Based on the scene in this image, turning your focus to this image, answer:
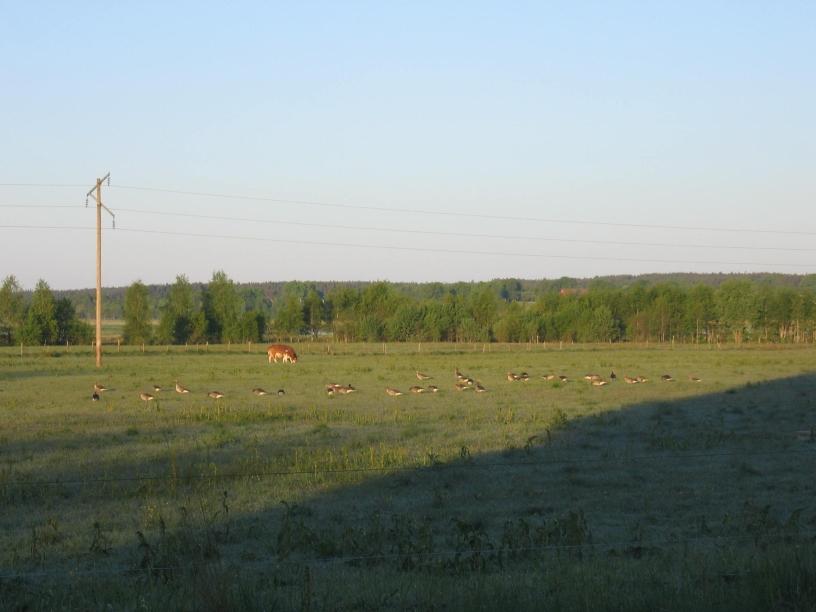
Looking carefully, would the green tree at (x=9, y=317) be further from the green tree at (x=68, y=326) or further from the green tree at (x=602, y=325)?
the green tree at (x=602, y=325)

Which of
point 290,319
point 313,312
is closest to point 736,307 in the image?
point 313,312

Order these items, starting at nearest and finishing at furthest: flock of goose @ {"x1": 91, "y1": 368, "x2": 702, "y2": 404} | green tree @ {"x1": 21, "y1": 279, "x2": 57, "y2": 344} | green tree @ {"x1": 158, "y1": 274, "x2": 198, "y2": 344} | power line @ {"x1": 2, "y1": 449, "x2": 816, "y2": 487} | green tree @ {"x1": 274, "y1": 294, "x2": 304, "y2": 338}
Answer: power line @ {"x1": 2, "y1": 449, "x2": 816, "y2": 487} → flock of goose @ {"x1": 91, "y1": 368, "x2": 702, "y2": 404} → green tree @ {"x1": 21, "y1": 279, "x2": 57, "y2": 344} → green tree @ {"x1": 158, "y1": 274, "x2": 198, "y2": 344} → green tree @ {"x1": 274, "y1": 294, "x2": 304, "y2": 338}

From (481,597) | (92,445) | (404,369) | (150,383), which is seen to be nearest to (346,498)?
(481,597)

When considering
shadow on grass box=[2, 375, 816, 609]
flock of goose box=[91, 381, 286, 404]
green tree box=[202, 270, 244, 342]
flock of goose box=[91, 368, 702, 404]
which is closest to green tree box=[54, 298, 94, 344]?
green tree box=[202, 270, 244, 342]

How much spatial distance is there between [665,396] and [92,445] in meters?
18.7

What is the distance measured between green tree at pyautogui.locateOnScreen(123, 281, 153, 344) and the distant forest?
9cm

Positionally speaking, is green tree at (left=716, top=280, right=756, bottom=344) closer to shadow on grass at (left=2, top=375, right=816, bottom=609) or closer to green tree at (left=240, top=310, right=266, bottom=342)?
green tree at (left=240, top=310, right=266, bottom=342)

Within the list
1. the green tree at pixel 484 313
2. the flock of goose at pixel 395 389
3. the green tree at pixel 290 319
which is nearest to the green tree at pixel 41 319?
the green tree at pixel 290 319

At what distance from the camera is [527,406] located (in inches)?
1054

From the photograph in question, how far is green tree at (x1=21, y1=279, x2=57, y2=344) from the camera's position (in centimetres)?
8644

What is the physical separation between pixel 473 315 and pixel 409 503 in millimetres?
89528

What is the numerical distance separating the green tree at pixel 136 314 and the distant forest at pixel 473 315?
95 mm

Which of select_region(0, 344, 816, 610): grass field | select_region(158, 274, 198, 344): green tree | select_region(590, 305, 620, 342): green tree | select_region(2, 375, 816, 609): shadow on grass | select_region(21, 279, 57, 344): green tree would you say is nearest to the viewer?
select_region(0, 344, 816, 610): grass field

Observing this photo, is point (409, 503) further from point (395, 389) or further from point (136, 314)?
point (136, 314)
